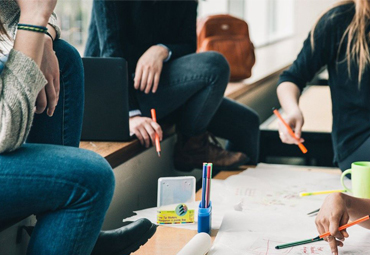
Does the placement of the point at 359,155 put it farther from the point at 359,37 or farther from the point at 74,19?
the point at 74,19

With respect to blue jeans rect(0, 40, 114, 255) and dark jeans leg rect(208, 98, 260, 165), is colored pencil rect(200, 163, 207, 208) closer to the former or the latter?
blue jeans rect(0, 40, 114, 255)

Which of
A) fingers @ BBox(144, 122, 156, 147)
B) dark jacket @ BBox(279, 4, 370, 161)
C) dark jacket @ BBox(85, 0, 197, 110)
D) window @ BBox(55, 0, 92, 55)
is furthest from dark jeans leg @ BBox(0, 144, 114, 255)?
window @ BBox(55, 0, 92, 55)

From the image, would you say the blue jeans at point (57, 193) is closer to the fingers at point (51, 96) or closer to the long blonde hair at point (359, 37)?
the fingers at point (51, 96)

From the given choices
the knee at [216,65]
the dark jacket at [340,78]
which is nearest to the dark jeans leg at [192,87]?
the knee at [216,65]

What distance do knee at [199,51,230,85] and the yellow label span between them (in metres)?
0.52

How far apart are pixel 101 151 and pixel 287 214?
54 cm

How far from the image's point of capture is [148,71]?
5.36 ft

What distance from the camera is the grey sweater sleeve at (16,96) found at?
2.54 feet

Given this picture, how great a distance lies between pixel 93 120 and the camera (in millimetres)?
1614

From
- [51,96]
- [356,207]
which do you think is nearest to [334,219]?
[356,207]

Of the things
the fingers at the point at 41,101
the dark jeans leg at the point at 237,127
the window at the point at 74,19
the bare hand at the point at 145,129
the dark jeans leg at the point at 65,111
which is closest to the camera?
the fingers at the point at 41,101

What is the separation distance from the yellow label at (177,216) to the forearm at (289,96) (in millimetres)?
505

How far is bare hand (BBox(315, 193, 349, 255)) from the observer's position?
1.03 metres

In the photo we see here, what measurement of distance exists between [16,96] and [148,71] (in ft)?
2.88
